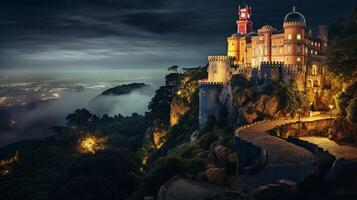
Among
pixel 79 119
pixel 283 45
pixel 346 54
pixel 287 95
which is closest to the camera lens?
pixel 346 54

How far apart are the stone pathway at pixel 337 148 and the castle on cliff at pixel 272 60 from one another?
18704 mm

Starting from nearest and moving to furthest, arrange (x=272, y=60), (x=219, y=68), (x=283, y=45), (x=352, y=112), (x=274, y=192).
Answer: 1. (x=274, y=192)
2. (x=352, y=112)
3. (x=283, y=45)
4. (x=272, y=60)
5. (x=219, y=68)

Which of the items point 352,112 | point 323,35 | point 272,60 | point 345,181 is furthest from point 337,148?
point 323,35

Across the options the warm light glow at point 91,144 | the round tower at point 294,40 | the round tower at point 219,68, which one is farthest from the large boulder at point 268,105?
the warm light glow at point 91,144

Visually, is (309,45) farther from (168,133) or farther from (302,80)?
(168,133)

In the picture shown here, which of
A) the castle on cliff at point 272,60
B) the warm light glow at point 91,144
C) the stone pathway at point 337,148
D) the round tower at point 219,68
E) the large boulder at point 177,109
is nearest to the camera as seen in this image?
the stone pathway at point 337,148

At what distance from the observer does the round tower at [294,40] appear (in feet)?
251

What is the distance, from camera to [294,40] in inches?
3019

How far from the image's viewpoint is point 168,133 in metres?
92.8

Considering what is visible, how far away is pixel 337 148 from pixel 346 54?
16.9 meters

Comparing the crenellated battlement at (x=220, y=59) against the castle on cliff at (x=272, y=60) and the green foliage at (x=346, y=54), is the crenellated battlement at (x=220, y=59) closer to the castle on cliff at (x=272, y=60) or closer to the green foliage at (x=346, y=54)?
the castle on cliff at (x=272, y=60)

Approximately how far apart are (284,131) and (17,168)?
48467mm

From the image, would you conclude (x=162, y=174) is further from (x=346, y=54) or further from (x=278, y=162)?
(x=346, y=54)

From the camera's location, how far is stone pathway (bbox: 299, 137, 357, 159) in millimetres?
43544
